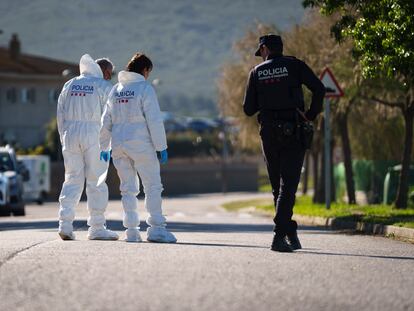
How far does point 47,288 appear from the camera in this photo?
895 centimetres

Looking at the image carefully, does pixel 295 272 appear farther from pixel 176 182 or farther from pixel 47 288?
pixel 176 182

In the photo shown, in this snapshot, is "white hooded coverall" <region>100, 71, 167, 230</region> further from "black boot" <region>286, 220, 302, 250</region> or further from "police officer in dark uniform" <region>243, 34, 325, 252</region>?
"black boot" <region>286, 220, 302, 250</region>

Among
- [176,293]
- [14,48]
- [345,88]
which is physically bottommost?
[176,293]

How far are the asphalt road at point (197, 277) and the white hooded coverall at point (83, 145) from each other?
106 centimetres

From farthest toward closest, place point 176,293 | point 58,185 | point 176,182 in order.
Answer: point 176,182, point 58,185, point 176,293

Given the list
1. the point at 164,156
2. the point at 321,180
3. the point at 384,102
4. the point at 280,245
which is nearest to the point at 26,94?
the point at 321,180

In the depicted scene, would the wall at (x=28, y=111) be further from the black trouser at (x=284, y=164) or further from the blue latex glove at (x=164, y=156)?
the black trouser at (x=284, y=164)

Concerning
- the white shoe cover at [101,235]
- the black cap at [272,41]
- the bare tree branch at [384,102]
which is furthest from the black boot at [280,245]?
the bare tree branch at [384,102]

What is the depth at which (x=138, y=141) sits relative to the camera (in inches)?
523

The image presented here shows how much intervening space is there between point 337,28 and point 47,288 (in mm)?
12069

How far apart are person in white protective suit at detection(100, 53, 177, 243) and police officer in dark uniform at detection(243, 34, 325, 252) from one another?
1.36 m

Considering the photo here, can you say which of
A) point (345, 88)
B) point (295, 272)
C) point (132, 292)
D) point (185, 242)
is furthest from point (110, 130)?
point (345, 88)

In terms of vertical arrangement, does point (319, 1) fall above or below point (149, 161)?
above

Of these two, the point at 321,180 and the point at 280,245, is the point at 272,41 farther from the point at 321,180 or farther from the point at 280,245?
the point at 321,180
